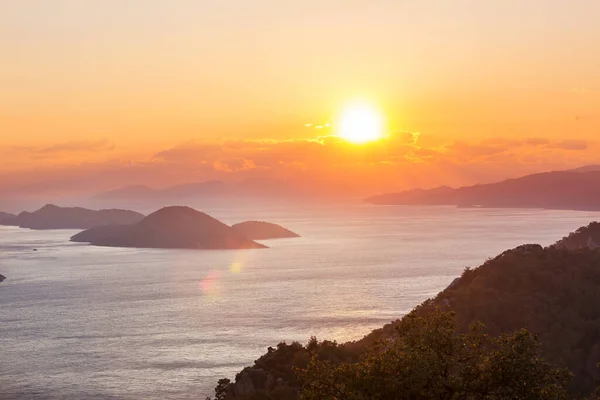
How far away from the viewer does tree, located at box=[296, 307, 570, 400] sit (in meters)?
23.1

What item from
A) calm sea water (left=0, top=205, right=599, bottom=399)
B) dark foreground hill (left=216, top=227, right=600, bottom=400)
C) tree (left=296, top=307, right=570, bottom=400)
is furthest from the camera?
calm sea water (left=0, top=205, right=599, bottom=399)

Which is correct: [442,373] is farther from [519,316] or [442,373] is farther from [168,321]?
[168,321]

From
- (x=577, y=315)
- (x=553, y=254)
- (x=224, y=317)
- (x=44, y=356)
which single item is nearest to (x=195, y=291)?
(x=224, y=317)

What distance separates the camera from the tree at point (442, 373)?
23.1 metres

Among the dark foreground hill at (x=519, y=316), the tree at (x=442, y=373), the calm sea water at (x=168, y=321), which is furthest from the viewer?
the calm sea water at (x=168, y=321)

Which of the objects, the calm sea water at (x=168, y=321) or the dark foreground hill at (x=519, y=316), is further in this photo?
the calm sea water at (x=168, y=321)

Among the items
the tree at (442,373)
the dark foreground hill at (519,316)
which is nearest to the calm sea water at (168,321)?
the dark foreground hill at (519,316)

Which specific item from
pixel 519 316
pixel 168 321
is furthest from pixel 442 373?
pixel 168 321

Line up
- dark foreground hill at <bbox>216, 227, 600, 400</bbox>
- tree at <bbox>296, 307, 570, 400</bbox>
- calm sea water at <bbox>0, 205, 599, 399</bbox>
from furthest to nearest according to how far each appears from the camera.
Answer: calm sea water at <bbox>0, 205, 599, 399</bbox>
dark foreground hill at <bbox>216, 227, 600, 400</bbox>
tree at <bbox>296, 307, 570, 400</bbox>

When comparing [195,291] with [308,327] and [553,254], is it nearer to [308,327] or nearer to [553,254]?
[308,327]

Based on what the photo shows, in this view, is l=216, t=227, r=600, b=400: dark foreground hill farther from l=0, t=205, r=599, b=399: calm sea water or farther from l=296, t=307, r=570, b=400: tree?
l=0, t=205, r=599, b=399: calm sea water

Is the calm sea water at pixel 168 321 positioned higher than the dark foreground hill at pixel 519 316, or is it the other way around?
the dark foreground hill at pixel 519 316

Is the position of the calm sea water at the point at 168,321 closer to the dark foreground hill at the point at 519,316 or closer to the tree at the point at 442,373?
the dark foreground hill at the point at 519,316

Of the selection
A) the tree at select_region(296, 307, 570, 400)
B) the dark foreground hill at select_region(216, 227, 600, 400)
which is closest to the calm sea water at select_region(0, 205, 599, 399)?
the dark foreground hill at select_region(216, 227, 600, 400)
